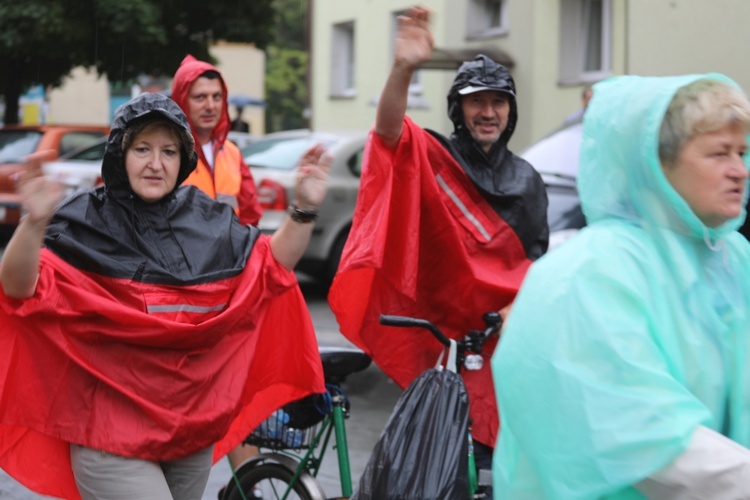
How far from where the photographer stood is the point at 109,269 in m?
3.33

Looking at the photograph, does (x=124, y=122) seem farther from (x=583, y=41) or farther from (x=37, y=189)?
(x=583, y=41)

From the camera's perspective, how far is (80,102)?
42.2 meters

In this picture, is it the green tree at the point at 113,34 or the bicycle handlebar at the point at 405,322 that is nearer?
the bicycle handlebar at the point at 405,322

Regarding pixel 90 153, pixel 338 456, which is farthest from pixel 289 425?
pixel 90 153

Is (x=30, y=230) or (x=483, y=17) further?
(x=483, y=17)

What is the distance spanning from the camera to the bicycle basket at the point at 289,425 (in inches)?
174

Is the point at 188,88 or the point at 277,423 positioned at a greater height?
the point at 188,88

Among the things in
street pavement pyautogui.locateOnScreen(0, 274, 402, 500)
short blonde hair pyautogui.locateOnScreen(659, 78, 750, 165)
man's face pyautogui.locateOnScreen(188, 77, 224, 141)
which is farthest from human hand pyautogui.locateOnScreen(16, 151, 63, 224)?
street pavement pyautogui.locateOnScreen(0, 274, 402, 500)

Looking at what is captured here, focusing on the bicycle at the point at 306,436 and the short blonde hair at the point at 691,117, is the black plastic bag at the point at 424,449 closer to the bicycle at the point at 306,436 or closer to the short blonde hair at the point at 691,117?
the bicycle at the point at 306,436

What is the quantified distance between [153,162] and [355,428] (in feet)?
13.1

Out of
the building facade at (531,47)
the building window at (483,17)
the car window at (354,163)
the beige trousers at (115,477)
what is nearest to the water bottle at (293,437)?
the beige trousers at (115,477)

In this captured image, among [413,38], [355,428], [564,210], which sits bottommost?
[355,428]

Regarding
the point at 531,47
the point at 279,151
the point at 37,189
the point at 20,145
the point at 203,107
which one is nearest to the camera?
the point at 37,189

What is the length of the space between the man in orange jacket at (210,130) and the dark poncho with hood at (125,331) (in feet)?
6.10
